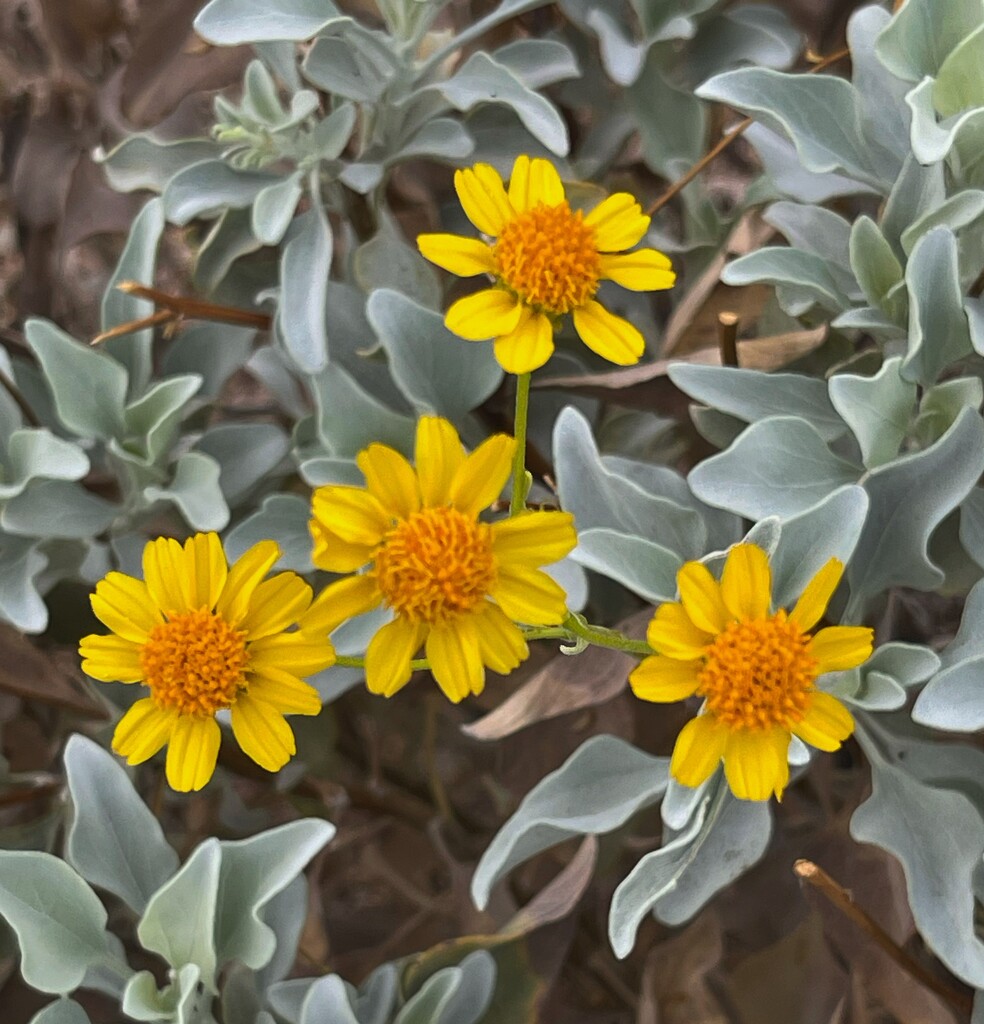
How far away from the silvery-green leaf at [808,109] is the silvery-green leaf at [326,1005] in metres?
0.52

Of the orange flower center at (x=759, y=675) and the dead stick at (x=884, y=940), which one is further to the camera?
the dead stick at (x=884, y=940)

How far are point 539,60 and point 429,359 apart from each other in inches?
9.4

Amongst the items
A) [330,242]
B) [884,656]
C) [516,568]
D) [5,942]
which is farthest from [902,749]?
[5,942]

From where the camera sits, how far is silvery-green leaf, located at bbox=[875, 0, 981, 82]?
0.62 meters

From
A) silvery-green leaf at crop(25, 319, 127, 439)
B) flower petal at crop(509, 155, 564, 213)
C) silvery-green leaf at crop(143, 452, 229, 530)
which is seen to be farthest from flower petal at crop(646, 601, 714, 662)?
silvery-green leaf at crop(25, 319, 127, 439)

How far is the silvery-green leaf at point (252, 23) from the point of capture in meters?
0.66

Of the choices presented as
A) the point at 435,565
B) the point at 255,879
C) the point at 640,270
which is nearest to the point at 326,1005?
the point at 255,879

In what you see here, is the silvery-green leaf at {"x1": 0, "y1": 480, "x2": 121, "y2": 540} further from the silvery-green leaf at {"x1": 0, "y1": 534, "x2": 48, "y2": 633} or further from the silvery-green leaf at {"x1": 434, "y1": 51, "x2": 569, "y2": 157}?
the silvery-green leaf at {"x1": 434, "y1": 51, "x2": 569, "y2": 157}

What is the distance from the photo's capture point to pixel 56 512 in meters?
0.77

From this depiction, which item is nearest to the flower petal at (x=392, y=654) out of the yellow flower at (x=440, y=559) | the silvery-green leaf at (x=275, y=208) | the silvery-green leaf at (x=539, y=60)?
the yellow flower at (x=440, y=559)

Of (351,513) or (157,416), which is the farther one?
(157,416)

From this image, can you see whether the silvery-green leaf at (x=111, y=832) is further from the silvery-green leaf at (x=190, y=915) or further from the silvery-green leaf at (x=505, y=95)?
the silvery-green leaf at (x=505, y=95)

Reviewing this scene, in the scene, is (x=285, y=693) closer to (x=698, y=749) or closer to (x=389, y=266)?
(x=698, y=749)

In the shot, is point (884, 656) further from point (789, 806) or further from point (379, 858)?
point (379, 858)
